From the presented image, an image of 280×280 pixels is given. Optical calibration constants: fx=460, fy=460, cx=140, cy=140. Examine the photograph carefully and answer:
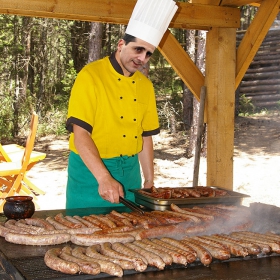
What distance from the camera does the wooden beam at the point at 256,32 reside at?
4.88 meters

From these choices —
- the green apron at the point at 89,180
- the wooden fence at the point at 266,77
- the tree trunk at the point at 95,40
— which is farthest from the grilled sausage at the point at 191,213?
the wooden fence at the point at 266,77

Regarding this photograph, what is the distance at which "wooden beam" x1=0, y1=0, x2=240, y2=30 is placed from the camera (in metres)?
4.22

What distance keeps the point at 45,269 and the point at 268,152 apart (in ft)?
32.7

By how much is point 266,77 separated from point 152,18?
507 inches

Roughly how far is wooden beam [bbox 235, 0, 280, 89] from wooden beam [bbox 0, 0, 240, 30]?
217mm

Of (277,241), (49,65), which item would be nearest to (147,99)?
(277,241)

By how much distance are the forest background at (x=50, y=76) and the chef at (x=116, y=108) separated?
6742 mm

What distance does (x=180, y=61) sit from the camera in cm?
521

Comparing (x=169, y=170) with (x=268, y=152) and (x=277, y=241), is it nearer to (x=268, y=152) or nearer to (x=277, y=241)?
(x=268, y=152)

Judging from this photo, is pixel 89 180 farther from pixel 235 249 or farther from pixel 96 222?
pixel 235 249

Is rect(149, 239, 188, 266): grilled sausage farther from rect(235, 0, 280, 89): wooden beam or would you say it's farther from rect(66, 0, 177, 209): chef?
rect(235, 0, 280, 89): wooden beam

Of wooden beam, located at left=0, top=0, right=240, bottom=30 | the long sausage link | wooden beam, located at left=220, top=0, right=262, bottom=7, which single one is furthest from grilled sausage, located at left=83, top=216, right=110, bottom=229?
wooden beam, located at left=220, top=0, right=262, bottom=7

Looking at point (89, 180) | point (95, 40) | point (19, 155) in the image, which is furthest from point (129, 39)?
point (95, 40)

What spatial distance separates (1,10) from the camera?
4.27 meters
